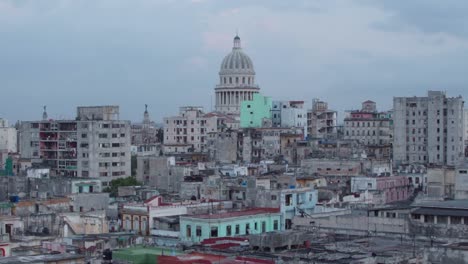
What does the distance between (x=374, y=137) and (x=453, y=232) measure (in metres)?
79.7

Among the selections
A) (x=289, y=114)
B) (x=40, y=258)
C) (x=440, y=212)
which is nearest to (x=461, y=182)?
(x=440, y=212)

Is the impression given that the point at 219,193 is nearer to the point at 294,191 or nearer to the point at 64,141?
the point at 294,191

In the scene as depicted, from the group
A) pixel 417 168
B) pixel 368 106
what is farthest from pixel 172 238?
pixel 368 106

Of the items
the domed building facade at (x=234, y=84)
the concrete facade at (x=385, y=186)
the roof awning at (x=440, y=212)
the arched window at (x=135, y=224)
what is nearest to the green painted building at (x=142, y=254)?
the arched window at (x=135, y=224)

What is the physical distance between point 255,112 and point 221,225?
277ft

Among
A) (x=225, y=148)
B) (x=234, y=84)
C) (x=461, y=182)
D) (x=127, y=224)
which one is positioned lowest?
(x=127, y=224)

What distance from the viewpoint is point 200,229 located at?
55969 mm

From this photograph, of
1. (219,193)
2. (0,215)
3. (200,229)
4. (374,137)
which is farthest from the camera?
(374,137)

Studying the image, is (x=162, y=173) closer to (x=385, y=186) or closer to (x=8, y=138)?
(x=385, y=186)

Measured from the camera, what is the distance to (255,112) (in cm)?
14000

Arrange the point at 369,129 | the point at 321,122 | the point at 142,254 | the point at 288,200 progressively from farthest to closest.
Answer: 1. the point at 321,122
2. the point at 369,129
3. the point at 288,200
4. the point at 142,254

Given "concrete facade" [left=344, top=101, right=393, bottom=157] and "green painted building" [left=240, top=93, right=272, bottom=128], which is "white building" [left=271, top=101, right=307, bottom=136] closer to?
"green painted building" [left=240, top=93, right=272, bottom=128]

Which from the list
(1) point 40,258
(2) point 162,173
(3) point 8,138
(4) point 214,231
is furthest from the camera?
(3) point 8,138

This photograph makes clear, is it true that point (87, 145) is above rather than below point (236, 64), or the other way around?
below
